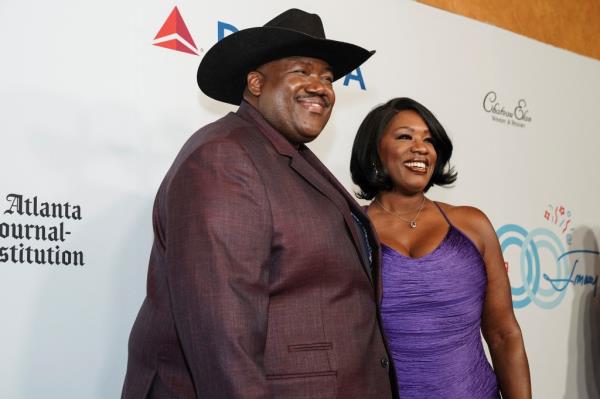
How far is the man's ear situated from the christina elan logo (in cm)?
198

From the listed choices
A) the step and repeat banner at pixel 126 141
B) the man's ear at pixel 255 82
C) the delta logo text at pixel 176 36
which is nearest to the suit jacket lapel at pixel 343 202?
the man's ear at pixel 255 82

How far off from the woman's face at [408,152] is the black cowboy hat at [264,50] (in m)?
0.45

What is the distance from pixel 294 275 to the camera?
5.40 feet

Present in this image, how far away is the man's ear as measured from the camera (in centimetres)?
197

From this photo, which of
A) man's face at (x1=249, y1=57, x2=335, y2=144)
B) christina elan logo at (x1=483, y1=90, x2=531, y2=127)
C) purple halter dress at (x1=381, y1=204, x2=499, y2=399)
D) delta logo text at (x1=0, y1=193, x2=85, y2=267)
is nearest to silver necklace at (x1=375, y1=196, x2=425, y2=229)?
purple halter dress at (x1=381, y1=204, x2=499, y2=399)

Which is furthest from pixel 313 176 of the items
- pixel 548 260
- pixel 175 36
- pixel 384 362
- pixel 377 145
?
pixel 548 260

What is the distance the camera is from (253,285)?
1544mm

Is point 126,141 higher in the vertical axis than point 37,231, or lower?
higher

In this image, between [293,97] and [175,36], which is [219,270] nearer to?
[293,97]

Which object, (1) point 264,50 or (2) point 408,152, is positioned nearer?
(1) point 264,50

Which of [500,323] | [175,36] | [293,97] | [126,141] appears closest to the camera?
[293,97]

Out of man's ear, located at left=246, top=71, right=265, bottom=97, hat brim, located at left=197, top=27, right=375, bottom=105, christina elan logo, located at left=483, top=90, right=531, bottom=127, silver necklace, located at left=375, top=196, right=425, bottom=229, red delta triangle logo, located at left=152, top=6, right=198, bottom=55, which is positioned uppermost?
red delta triangle logo, located at left=152, top=6, right=198, bottom=55

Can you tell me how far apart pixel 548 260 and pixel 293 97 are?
235 cm

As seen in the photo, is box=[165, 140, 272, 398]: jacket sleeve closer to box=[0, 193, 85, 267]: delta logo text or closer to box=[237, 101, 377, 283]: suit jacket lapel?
box=[237, 101, 377, 283]: suit jacket lapel
